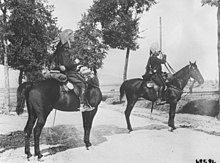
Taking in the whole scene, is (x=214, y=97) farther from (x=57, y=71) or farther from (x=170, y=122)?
(x=57, y=71)

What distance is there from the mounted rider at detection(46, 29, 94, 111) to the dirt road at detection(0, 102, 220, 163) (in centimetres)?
65

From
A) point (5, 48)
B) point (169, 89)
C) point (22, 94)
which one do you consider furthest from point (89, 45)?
point (169, 89)

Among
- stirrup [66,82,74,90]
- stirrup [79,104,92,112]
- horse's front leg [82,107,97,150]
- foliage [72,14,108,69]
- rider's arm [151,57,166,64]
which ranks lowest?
horse's front leg [82,107,97,150]

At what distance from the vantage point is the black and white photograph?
4172 mm

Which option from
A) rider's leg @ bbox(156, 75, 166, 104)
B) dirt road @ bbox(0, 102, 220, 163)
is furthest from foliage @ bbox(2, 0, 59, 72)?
rider's leg @ bbox(156, 75, 166, 104)

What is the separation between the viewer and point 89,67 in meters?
4.25

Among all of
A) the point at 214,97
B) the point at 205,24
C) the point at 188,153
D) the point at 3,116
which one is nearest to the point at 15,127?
the point at 3,116

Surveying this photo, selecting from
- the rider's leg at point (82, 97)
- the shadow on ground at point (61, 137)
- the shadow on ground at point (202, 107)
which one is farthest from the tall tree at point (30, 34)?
the shadow on ground at point (202, 107)

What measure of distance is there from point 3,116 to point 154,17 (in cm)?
254

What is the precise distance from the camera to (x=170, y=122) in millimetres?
5758

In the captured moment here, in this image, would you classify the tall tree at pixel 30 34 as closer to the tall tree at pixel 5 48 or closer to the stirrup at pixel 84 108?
the tall tree at pixel 5 48

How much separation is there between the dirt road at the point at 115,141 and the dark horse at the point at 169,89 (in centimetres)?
28

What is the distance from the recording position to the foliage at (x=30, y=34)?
426 cm

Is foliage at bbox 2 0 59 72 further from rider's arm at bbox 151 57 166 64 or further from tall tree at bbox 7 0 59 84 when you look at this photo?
rider's arm at bbox 151 57 166 64
